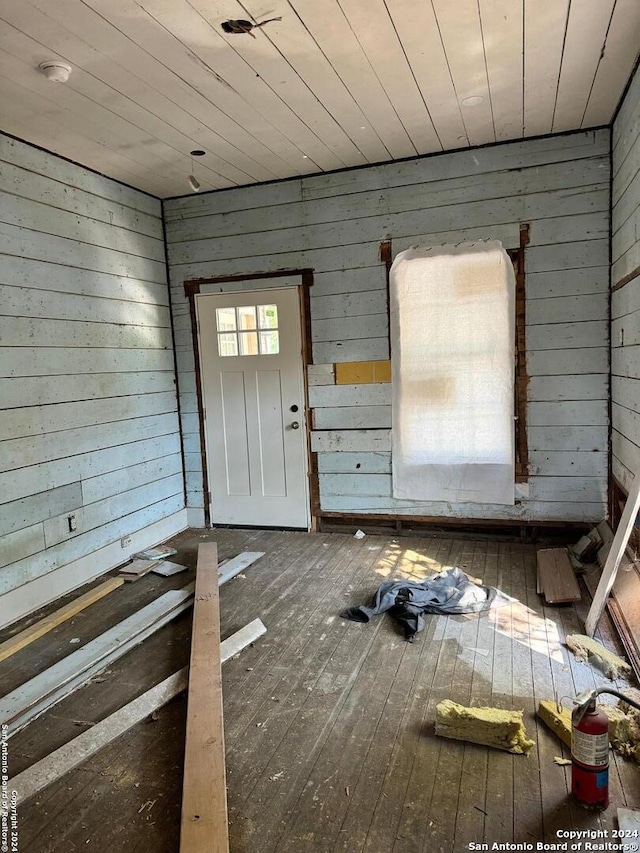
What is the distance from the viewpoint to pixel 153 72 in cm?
265

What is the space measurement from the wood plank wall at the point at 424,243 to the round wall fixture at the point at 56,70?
2.00 meters

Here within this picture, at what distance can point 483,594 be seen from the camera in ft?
10.4

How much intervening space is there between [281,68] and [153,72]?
0.61 meters

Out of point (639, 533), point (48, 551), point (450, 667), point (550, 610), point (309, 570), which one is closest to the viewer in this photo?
point (450, 667)

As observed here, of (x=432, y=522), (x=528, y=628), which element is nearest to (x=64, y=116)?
(x=432, y=522)

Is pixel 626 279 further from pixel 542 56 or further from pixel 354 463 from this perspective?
pixel 354 463

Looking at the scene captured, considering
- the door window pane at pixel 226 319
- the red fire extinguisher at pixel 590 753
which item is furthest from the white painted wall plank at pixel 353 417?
the red fire extinguisher at pixel 590 753

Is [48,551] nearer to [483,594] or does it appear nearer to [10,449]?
[10,449]

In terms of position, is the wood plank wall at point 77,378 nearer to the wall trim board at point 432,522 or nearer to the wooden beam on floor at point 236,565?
the wooden beam on floor at point 236,565

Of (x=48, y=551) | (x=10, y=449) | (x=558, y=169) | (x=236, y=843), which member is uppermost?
(x=558, y=169)

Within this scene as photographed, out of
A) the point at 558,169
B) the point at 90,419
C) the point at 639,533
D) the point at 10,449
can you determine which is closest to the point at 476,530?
the point at 639,533

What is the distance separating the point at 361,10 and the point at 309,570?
10.1 ft

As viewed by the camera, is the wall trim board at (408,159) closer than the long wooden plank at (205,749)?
No

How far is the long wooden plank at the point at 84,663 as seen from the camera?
2.31 m
